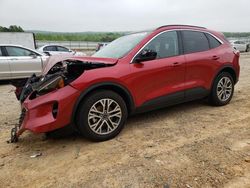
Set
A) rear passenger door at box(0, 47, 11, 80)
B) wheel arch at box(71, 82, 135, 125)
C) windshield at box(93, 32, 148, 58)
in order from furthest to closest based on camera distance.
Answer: rear passenger door at box(0, 47, 11, 80)
windshield at box(93, 32, 148, 58)
wheel arch at box(71, 82, 135, 125)

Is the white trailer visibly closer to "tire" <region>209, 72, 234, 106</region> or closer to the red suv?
the red suv

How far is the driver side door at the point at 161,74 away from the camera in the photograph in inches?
163

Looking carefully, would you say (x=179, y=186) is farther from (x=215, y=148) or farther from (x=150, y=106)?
(x=150, y=106)

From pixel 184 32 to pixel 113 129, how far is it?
2.34 meters

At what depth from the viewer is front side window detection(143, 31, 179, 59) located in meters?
4.39

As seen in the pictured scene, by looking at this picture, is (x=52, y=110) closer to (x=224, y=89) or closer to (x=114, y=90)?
(x=114, y=90)

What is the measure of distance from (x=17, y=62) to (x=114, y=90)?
664 cm

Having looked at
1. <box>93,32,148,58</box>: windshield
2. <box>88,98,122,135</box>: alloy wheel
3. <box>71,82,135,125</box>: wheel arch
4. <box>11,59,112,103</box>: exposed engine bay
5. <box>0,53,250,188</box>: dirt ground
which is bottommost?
<box>0,53,250,188</box>: dirt ground

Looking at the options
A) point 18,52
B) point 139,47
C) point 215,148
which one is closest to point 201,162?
point 215,148

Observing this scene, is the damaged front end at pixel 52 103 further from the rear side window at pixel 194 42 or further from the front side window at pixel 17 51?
the front side window at pixel 17 51

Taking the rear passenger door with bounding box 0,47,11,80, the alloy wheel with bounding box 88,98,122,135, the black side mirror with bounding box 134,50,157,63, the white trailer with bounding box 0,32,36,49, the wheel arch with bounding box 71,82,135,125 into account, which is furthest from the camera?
the white trailer with bounding box 0,32,36,49

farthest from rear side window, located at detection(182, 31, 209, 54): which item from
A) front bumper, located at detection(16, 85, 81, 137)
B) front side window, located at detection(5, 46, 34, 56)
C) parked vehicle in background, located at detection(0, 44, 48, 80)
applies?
front side window, located at detection(5, 46, 34, 56)

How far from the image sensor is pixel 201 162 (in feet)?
10.2

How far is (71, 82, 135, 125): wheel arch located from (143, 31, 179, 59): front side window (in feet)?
2.76
